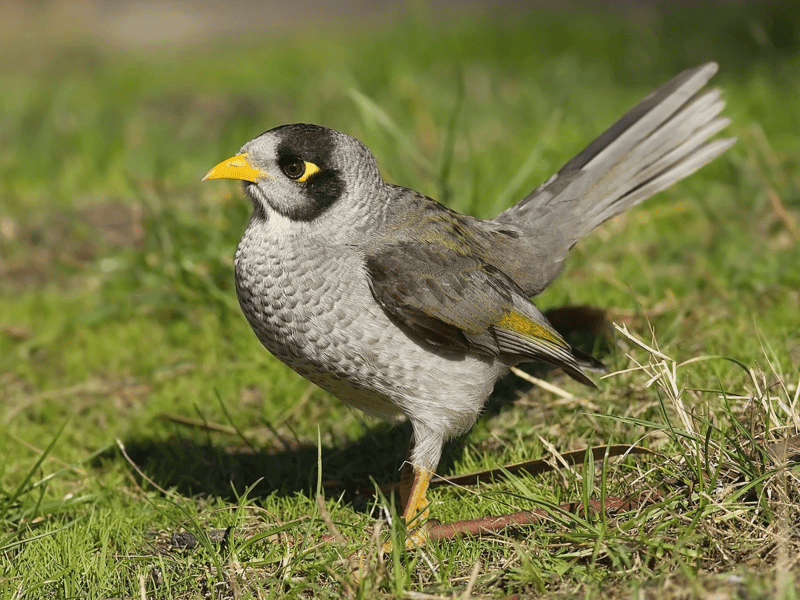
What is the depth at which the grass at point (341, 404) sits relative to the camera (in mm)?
3523

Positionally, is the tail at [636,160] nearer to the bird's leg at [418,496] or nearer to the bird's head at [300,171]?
the bird's head at [300,171]

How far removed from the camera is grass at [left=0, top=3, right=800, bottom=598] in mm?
3523

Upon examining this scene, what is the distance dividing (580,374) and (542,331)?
29 cm

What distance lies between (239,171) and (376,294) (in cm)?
88

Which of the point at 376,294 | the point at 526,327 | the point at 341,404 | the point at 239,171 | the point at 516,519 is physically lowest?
the point at 341,404

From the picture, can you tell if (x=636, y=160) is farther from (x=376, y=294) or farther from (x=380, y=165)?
(x=380, y=165)

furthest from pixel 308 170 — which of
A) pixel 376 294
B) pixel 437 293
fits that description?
pixel 437 293

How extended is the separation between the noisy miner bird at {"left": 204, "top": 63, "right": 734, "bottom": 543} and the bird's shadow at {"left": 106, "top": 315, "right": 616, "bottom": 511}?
30 cm

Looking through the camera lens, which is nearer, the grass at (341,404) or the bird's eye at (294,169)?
the grass at (341,404)

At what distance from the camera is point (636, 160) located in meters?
5.05

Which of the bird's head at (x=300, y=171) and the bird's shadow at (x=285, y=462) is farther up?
the bird's head at (x=300, y=171)

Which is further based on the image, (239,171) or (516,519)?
(239,171)

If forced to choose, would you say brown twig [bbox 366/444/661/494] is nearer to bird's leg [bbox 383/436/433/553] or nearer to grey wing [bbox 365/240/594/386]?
bird's leg [bbox 383/436/433/553]

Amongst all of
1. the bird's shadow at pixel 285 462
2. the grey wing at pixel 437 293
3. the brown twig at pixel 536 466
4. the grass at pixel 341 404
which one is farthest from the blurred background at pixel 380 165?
the grey wing at pixel 437 293
